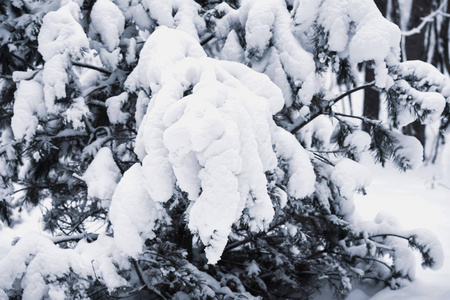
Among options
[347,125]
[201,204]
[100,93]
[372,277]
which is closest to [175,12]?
[100,93]

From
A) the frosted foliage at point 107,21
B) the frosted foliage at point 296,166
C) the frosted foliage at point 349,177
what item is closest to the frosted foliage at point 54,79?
the frosted foliage at point 107,21

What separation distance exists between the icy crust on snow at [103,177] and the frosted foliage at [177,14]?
0.94 meters

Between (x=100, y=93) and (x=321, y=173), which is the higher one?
(x=100, y=93)

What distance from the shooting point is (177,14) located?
9.95ft

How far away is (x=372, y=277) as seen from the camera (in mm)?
3975

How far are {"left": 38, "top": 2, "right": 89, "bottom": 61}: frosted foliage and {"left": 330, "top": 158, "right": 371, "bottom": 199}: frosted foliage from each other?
1.70 m

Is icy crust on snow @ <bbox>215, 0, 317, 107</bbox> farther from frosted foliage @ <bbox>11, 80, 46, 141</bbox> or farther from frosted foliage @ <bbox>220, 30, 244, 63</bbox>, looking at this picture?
frosted foliage @ <bbox>11, 80, 46, 141</bbox>

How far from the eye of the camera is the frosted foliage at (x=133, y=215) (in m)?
2.01

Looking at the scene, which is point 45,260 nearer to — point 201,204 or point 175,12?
point 201,204

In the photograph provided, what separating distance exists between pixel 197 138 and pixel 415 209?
6220 millimetres

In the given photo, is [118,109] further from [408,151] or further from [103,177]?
[408,151]

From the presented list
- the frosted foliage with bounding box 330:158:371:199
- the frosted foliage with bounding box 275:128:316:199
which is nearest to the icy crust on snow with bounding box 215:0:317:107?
the frosted foliage with bounding box 275:128:316:199

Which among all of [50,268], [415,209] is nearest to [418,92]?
[50,268]

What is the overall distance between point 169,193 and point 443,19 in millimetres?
12115
